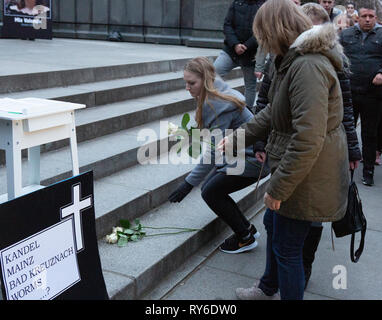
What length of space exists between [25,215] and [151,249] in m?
1.41

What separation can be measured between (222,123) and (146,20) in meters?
10.1

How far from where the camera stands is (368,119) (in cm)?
589

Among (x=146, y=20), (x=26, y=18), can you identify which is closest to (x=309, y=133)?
(x=26, y=18)

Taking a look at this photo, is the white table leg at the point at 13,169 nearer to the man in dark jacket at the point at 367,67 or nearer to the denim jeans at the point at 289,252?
the denim jeans at the point at 289,252

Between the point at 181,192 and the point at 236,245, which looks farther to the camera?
the point at 236,245

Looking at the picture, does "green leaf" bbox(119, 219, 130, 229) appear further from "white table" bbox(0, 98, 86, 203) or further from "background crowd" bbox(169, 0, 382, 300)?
"white table" bbox(0, 98, 86, 203)

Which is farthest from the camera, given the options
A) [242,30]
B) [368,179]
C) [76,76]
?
[242,30]

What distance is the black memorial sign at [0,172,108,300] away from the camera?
2348mm

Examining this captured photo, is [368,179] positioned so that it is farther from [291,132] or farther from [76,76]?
[291,132]

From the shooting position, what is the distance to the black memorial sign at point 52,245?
235 centimetres

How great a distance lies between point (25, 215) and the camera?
2404 millimetres
